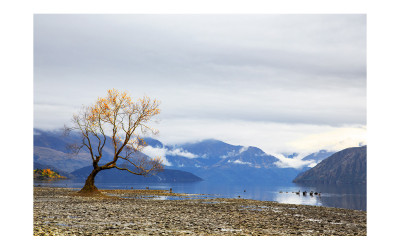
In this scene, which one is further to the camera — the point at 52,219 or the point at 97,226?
the point at 52,219

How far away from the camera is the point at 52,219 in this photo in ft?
84.6

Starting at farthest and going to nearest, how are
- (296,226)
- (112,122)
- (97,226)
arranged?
(112,122) < (296,226) < (97,226)

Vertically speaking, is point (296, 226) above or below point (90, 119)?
below
